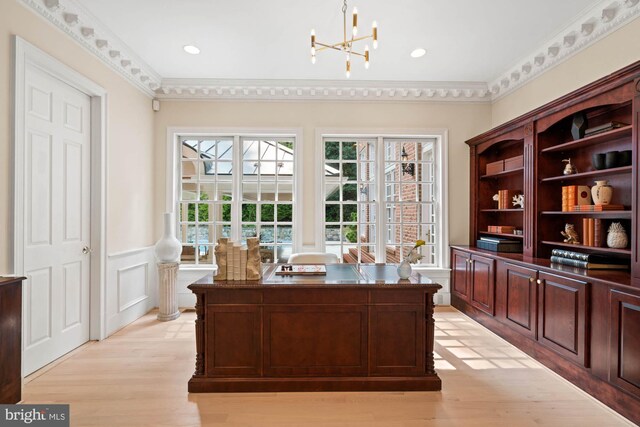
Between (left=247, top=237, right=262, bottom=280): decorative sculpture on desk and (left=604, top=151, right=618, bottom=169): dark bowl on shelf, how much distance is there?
294cm

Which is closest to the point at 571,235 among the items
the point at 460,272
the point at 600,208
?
the point at 600,208

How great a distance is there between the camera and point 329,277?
266 centimetres

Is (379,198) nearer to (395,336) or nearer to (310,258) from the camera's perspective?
(310,258)

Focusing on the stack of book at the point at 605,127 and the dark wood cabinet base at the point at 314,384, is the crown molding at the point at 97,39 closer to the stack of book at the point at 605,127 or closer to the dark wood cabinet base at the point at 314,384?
the dark wood cabinet base at the point at 314,384

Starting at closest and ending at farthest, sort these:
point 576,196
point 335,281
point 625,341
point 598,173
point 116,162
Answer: point 625,341 → point 335,281 → point 598,173 → point 576,196 → point 116,162

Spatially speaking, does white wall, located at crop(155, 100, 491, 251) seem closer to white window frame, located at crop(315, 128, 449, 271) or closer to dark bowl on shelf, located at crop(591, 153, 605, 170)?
white window frame, located at crop(315, 128, 449, 271)

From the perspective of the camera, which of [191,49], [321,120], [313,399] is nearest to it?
[313,399]

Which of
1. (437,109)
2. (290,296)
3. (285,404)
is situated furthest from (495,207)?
(285,404)

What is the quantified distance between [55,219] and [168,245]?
1.28 meters

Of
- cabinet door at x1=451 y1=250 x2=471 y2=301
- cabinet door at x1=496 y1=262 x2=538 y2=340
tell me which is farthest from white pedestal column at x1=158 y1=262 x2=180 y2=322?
cabinet door at x1=496 y1=262 x2=538 y2=340

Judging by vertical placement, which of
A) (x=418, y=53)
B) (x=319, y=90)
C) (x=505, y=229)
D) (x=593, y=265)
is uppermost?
(x=418, y=53)

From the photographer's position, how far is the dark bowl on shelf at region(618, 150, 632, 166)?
261 centimetres

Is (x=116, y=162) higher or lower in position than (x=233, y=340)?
higher

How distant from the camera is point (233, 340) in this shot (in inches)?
94.7
